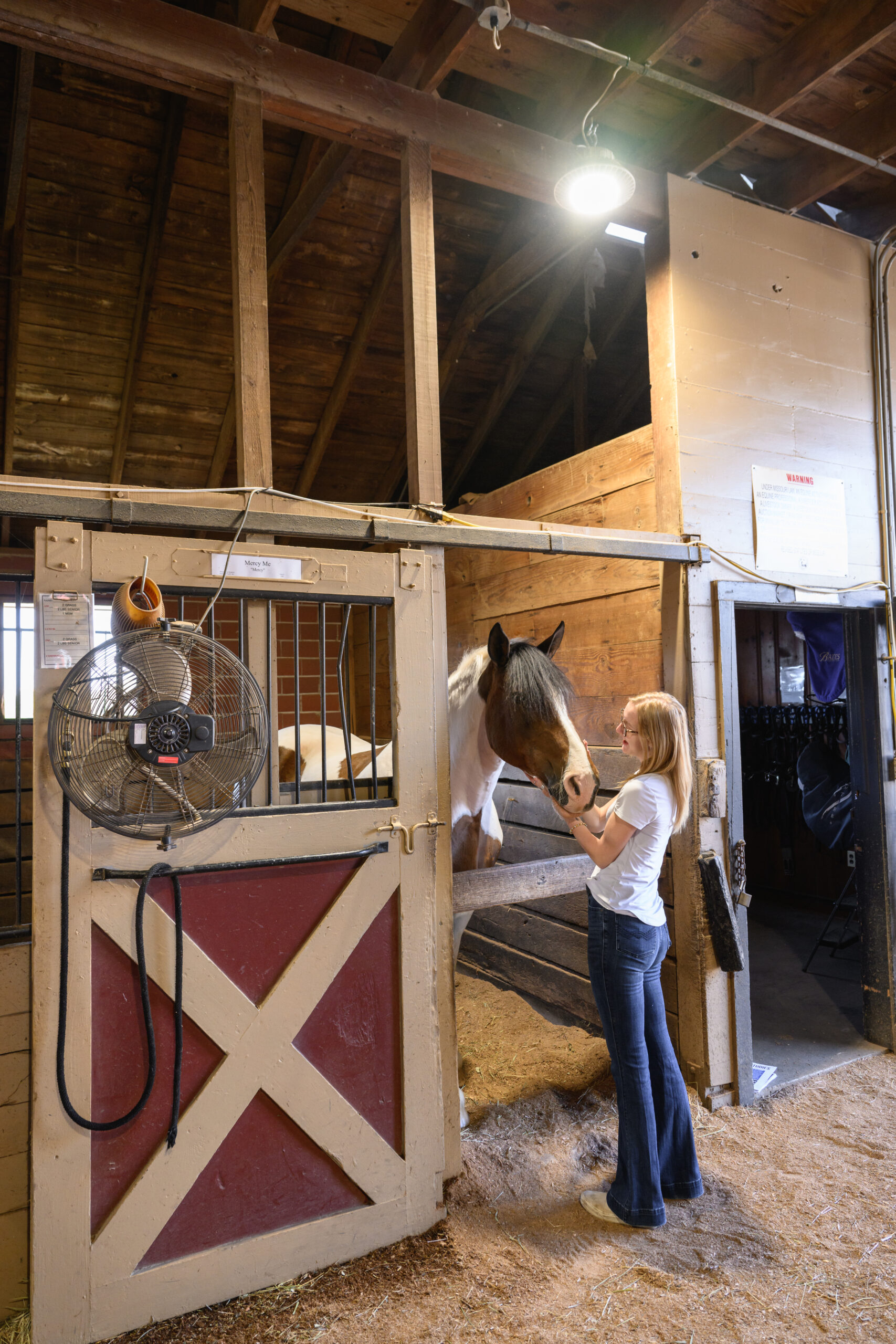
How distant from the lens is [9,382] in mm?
4055

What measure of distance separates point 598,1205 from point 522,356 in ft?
14.3

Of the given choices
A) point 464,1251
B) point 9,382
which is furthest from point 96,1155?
point 9,382

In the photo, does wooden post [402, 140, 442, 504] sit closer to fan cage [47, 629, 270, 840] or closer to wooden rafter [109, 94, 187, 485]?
fan cage [47, 629, 270, 840]

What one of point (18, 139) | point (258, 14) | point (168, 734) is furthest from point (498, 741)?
point (18, 139)

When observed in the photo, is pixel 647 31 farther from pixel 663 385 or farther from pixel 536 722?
pixel 536 722

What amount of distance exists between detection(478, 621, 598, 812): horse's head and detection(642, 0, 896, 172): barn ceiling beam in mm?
2087

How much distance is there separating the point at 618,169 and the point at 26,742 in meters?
4.57

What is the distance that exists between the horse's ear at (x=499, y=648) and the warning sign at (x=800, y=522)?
1.20 metres

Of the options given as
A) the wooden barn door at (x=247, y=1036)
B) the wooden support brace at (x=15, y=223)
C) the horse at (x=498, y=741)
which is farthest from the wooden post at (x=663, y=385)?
the wooden support brace at (x=15, y=223)

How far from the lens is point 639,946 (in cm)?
215

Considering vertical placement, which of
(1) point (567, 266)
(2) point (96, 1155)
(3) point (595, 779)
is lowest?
(2) point (96, 1155)

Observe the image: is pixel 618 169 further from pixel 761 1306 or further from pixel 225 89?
pixel 761 1306

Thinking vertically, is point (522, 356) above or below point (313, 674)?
above

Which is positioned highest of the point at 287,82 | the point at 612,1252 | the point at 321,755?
the point at 287,82
